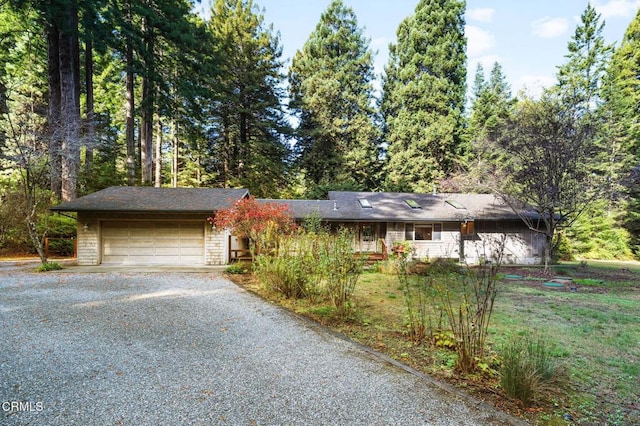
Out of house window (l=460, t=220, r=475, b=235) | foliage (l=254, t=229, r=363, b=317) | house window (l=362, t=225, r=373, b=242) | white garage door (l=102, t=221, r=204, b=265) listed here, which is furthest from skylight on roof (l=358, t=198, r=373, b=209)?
foliage (l=254, t=229, r=363, b=317)

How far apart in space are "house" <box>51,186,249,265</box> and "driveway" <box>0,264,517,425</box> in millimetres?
6051

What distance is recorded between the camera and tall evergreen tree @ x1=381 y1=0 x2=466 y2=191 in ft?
76.1

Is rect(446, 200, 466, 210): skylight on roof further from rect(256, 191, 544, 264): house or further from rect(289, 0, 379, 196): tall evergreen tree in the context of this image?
rect(289, 0, 379, 196): tall evergreen tree

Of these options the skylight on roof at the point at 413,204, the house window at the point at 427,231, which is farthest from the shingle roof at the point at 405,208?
the house window at the point at 427,231

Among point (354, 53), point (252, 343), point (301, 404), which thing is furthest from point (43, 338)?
point (354, 53)

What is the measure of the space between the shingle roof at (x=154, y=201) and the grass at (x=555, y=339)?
503 centimetres

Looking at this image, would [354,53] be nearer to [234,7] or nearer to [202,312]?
[234,7]

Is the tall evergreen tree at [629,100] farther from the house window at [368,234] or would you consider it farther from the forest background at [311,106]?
the house window at [368,234]

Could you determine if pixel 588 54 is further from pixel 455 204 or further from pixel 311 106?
pixel 311 106

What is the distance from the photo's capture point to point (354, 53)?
25.4 metres

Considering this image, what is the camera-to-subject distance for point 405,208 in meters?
15.5

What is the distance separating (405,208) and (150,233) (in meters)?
11.2

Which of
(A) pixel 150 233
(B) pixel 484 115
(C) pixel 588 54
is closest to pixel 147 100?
(A) pixel 150 233

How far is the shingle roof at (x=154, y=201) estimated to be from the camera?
11469mm
